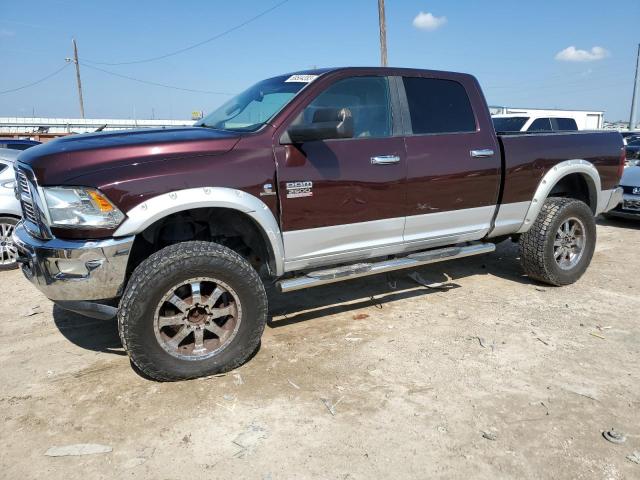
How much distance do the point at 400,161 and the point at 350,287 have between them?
1746 mm

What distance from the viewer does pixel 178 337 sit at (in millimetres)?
3186

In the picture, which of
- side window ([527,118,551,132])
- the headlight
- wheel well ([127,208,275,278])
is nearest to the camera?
the headlight

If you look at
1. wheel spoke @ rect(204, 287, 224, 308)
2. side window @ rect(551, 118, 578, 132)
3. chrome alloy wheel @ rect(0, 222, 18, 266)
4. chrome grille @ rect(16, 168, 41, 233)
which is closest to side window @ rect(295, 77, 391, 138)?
wheel spoke @ rect(204, 287, 224, 308)

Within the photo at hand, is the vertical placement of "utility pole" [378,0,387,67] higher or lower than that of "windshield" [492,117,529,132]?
higher

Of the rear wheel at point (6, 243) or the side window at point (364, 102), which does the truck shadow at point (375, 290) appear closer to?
the side window at point (364, 102)

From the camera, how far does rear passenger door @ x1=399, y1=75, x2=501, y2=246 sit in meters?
4.01

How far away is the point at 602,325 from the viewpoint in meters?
4.14

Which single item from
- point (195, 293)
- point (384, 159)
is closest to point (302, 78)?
point (384, 159)

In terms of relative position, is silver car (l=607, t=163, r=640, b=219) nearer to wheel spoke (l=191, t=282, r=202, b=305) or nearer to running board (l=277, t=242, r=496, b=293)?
running board (l=277, t=242, r=496, b=293)

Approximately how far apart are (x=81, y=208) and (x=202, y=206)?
70cm

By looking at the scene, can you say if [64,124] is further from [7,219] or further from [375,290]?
[375,290]

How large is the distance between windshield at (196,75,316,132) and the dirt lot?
67.0 inches

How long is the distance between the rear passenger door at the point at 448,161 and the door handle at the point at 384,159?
0.48ft

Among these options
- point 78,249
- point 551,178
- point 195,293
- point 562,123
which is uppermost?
point 562,123
